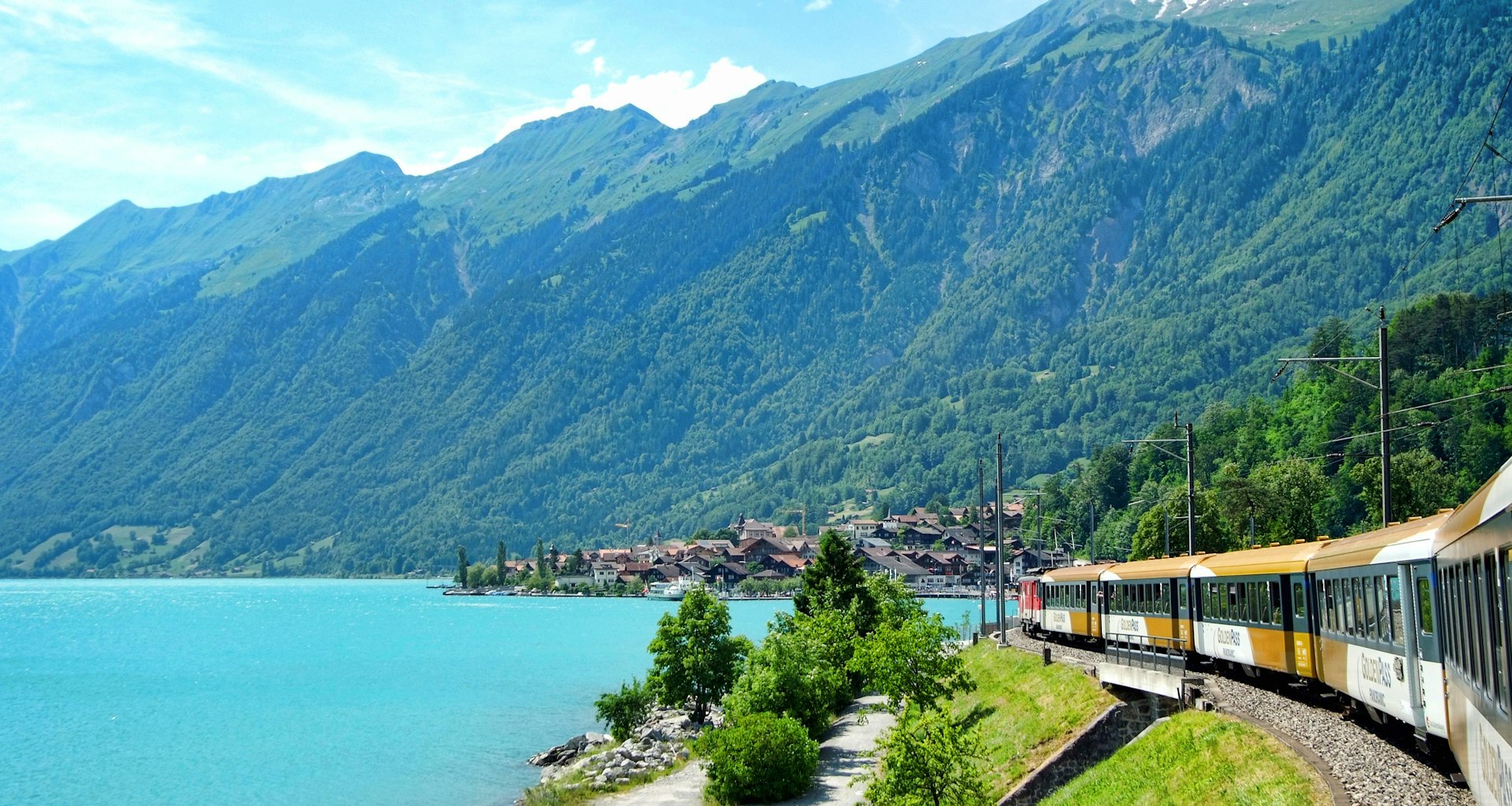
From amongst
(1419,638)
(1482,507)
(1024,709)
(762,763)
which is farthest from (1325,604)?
(762,763)

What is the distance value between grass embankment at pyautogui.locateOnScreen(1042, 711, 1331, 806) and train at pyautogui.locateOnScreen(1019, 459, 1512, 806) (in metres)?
1.81

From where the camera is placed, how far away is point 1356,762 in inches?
821

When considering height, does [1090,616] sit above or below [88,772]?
above

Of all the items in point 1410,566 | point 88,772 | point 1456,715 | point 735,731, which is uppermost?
point 1410,566

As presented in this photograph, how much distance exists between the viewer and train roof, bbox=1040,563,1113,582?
4837 cm

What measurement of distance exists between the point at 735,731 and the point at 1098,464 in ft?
479

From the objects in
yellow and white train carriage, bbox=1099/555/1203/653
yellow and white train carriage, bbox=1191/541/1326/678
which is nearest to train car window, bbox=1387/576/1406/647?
yellow and white train carriage, bbox=1191/541/1326/678

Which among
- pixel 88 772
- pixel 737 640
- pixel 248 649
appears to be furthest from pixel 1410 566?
pixel 248 649

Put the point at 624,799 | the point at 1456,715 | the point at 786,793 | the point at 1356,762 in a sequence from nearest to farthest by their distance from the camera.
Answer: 1. the point at 1456,715
2. the point at 1356,762
3. the point at 786,793
4. the point at 624,799

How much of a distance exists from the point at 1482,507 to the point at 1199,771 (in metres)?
12.0

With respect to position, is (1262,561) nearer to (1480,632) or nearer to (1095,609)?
(1095,609)

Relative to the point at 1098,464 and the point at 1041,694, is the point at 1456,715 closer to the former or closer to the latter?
the point at 1041,694

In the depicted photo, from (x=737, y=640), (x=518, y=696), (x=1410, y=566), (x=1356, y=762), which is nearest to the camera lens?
(x=1410, y=566)

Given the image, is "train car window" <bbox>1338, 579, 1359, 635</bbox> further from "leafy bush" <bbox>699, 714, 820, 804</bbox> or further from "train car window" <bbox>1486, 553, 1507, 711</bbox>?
"leafy bush" <bbox>699, 714, 820, 804</bbox>
